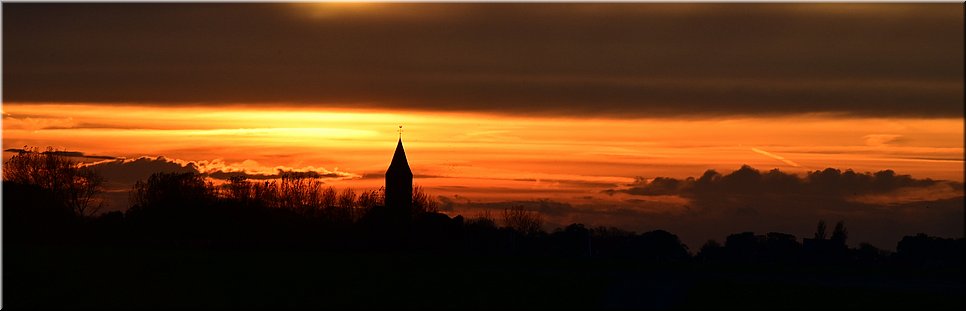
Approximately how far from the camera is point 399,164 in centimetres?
11131

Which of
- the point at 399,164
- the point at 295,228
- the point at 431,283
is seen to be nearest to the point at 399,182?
the point at 399,164

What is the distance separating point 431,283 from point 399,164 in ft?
248

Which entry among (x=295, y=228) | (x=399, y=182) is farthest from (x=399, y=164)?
(x=295, y=228)

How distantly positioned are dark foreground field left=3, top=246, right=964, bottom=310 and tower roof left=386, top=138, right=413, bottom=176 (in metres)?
66.8

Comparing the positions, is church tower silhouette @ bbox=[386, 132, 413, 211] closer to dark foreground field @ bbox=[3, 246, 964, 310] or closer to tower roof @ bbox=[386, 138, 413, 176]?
tower roof @ bbox=[386, 138, 413, 176]

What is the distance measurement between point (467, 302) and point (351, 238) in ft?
137

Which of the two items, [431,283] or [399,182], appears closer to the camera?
[431,283]

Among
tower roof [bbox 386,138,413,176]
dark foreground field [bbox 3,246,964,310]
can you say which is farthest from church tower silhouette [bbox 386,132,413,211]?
dark foreground field [bbox 3,246,964,310]

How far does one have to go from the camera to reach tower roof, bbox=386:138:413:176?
363ft

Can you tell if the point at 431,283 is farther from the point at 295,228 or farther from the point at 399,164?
the point at 399,164

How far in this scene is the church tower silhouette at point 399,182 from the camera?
10584cm

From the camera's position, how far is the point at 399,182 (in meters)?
110

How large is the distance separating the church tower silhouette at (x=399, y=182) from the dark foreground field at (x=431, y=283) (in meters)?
61.8

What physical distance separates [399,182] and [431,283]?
74403 mm
